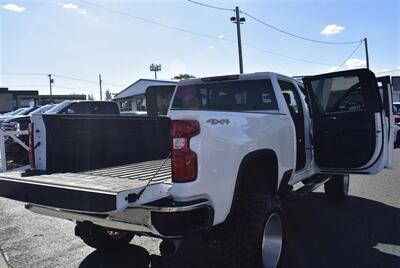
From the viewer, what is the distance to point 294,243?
475 cm

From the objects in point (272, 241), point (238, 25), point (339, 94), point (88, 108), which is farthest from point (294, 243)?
point (238, 25)

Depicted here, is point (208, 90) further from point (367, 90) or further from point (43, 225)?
point (43, 225)

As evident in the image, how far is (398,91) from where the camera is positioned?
116 feet

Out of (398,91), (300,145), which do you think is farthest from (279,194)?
(398,91)

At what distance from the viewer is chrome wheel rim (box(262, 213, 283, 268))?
3.63 m

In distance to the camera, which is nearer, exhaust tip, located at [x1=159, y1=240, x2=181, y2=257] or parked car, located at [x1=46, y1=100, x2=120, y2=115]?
exhaust tip, located at [x1=159, y1=240, x2=181, y2=257]

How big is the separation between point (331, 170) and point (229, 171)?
284 centimetres

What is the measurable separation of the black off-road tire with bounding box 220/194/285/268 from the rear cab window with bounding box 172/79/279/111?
5.20 ft

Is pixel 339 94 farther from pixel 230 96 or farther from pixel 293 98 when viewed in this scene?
pixel 230 96

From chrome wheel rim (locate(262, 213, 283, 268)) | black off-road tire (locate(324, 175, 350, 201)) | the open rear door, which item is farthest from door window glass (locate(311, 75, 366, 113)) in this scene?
chrome wheel rim (locate(262, 213, 283, 268))

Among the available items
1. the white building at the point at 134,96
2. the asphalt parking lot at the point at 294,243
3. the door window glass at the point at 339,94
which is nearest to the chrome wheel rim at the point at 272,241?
the asphalt parking lot at the point at 294,243

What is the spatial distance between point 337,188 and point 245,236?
12.8 feet

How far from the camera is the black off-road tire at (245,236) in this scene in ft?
10.7

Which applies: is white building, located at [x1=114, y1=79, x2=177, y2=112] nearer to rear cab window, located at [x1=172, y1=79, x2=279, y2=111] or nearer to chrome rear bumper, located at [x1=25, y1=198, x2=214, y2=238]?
rear cab window, located at [x1=172, y1=79, x2=279, y2=111]
